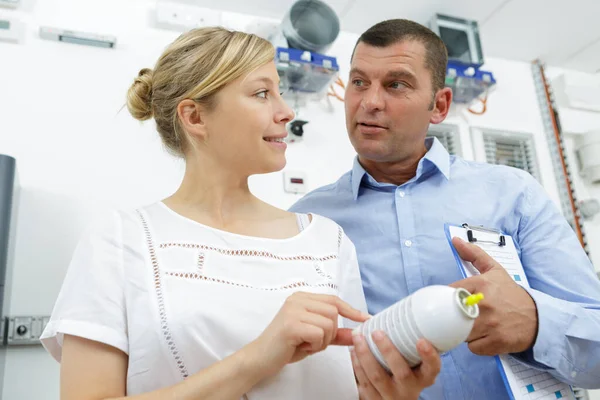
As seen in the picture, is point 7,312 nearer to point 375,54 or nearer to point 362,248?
point 362,248

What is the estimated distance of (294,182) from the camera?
2.69 m

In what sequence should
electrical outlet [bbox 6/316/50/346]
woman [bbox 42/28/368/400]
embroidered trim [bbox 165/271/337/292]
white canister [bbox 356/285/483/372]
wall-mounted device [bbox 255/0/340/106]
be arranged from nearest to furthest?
white canister [bbox 356/285/483/372]
woman [bbox 42/28/368/400]
embroidered trim [bbox 165/271/337/292]
electrical outlet [bbox 6/316/50/346]
wall-mounted device [bbox 255/0/340/106]

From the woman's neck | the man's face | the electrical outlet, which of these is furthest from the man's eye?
the electrical outlet

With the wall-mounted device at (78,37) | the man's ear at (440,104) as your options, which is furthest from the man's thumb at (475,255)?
the wall-mounted device at (78,37)

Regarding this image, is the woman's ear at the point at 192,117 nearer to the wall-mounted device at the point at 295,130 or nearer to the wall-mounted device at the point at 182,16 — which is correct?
the wall-mounted device at the point at 295,130

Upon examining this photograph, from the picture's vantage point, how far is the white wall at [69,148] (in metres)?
2.13

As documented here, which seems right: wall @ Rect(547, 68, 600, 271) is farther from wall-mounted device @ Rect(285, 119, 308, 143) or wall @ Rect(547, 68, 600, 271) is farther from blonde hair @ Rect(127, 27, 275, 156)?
blonde hair @ Rect(127, 27, 275, 156)

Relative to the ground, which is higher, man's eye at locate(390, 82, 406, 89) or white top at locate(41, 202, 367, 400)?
man's eye at locate(390, 82, 406, 89)

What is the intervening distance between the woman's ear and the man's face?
554 mm

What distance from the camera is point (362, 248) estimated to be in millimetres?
1471

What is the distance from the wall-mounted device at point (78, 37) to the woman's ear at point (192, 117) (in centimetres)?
151

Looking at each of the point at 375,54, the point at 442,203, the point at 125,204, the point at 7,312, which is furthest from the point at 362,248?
the point at 7,312

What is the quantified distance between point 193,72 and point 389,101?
0.65m

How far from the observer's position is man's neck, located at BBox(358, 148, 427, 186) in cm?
161
